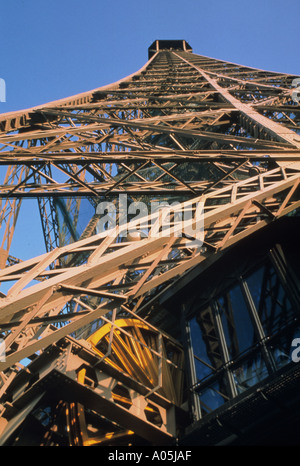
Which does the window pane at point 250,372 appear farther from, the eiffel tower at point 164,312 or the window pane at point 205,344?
the window pane at point 205,344

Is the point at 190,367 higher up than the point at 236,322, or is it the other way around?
the point at 236,322

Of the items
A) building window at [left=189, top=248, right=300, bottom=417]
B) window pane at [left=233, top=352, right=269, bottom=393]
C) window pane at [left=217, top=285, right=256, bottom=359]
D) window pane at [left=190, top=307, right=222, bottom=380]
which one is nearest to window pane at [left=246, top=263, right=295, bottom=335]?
building window at [left=189, top=248, right=300, bottom=417]

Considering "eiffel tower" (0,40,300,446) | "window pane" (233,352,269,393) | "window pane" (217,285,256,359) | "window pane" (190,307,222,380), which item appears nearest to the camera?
"eiffel tower" (0,40,300,446)

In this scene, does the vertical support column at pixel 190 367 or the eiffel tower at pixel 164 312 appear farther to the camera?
the vertical support column at pixel 190 367

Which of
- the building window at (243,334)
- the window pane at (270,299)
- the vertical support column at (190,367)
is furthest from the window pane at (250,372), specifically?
the vertical support column at (190,367)

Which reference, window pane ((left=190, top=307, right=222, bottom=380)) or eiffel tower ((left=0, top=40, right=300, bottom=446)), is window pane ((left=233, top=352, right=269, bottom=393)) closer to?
eiffel tower ((left=0, top=40, right=300, bottom=446))

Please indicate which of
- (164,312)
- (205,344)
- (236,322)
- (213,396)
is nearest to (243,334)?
(236,322)

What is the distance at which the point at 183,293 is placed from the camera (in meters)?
10.4

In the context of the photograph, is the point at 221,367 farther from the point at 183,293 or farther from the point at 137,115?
the point at 137,115

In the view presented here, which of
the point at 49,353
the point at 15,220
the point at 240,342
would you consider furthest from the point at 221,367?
the point at 15,220

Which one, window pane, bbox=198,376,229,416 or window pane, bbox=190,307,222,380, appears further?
window pane, bbox=190,307,222,380

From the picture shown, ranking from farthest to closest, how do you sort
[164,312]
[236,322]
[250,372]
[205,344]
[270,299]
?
[164,312] → [205,344] → [236,322] → [270,299] → [250,372]

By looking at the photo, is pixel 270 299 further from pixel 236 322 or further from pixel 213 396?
pixel 213 396

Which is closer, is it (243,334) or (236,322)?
(243,334)
